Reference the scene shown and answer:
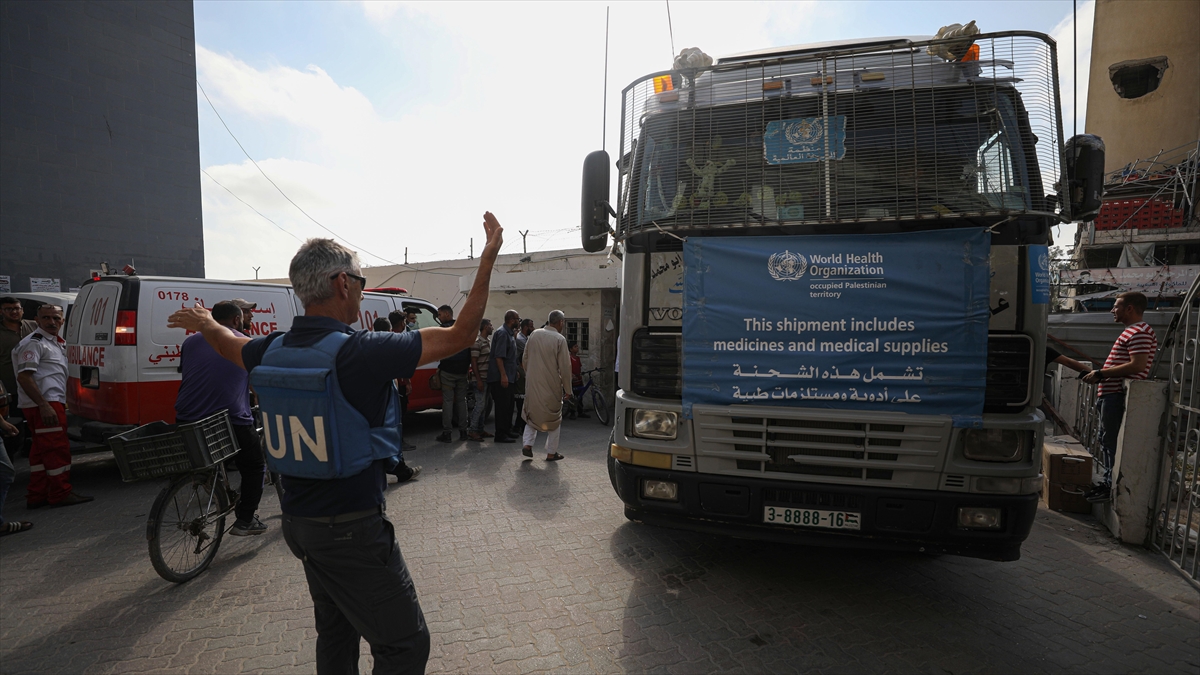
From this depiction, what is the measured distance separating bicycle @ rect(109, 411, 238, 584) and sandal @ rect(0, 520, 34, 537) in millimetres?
1860

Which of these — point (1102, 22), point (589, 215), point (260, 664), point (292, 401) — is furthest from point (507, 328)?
point (1102, 22)

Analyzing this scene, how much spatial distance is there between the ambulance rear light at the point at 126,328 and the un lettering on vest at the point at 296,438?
537 cm

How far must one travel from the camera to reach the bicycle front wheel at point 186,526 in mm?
3723

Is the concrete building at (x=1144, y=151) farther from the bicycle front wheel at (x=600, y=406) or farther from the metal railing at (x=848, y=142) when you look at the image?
Answer: the metal railing at (x=848, y=142)

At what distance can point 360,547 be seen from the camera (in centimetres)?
200

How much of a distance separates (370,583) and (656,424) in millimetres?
1991

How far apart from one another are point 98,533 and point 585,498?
4070 mm

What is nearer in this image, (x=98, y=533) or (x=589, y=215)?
(x=589, y=215)

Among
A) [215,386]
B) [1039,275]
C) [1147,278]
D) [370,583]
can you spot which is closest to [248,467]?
[215,386]

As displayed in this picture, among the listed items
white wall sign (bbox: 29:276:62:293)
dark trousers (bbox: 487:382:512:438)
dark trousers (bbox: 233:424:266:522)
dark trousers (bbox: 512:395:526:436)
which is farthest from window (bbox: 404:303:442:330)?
white wall sign (bbox: 29:276:62:293)

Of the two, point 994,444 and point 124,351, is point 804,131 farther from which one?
point 124,351

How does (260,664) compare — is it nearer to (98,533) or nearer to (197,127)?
(98,533)

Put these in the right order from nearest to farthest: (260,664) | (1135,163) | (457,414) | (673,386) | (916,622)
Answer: (260,664)
(916,622)
(673,386)
(457,414)
(1135,163)

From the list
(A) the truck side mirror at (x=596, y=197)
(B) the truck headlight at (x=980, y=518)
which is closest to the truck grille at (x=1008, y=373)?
(B) the truck headlight at (x=980, y=518)
